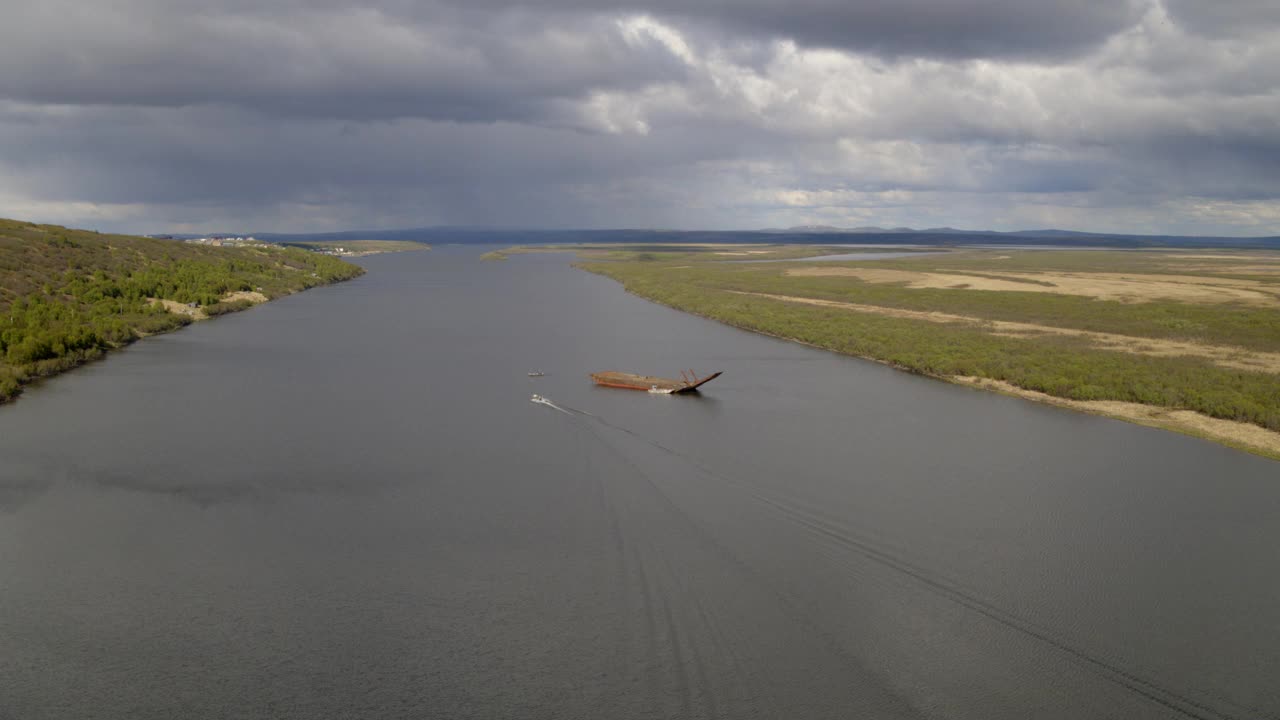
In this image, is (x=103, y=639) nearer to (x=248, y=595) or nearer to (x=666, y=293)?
(x=248, y=595)

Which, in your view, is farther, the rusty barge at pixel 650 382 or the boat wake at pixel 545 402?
the rusty barge at pixel 650 382

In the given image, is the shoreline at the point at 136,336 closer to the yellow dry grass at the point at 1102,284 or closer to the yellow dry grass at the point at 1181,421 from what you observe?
the yellow dry grass at the point at 1181,421

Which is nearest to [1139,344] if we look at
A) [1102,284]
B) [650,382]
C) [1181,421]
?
[1181,421]

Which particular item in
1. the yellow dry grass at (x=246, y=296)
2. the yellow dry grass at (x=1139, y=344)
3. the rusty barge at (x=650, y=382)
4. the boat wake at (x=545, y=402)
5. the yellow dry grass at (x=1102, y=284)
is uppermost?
Answer: the yellow dry grass at (x=1102, y=284)

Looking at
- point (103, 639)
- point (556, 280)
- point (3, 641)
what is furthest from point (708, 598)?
point (556, 280)

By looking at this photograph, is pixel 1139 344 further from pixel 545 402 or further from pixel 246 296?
pixel 246 296

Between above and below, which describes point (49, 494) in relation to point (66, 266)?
below

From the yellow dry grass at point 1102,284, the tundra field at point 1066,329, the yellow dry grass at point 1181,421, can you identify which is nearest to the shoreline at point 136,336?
the tundra field at point 1066,329
